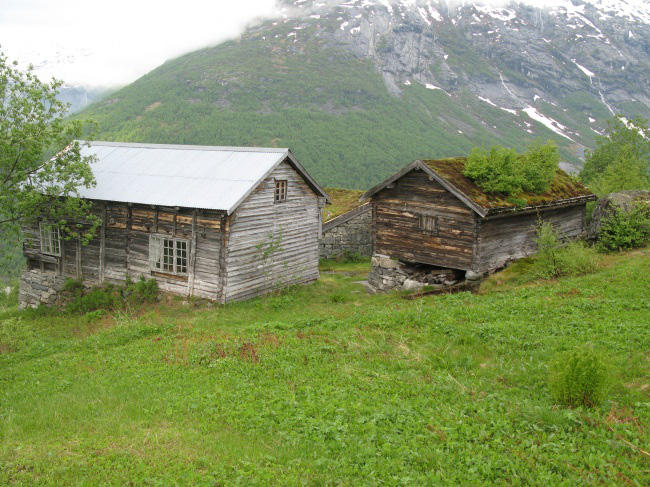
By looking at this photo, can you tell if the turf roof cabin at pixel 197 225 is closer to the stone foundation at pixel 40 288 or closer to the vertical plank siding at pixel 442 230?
the stone foundation at pixel 40 288

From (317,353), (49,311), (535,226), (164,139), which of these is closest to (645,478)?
(317,353)

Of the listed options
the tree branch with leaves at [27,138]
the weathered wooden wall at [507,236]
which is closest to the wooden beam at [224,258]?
the tree branch with leaves at [27,138]

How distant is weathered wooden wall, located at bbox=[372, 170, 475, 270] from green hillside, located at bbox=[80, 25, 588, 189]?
71.7 meters

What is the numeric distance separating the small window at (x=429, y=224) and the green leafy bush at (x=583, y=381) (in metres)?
12.3

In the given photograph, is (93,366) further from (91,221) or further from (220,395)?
(91,221)

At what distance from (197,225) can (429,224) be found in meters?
9.01

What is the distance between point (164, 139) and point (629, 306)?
97.5 m

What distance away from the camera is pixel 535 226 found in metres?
21.7

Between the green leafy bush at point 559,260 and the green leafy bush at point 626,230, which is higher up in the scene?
the green leafy bush at point 626,230

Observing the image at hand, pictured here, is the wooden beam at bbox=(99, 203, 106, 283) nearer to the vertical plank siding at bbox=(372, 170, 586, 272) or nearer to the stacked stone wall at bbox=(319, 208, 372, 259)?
the vertical plank siding at bbox=(372, 170, 586, 272)

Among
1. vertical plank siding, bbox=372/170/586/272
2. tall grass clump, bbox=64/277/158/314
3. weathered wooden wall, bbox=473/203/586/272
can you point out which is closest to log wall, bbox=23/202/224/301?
tall grass clump, bbox=64/277/158/314

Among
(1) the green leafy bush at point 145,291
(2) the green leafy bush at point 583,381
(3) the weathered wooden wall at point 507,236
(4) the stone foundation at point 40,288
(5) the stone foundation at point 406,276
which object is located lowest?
(4) the stone foundation at point 40,288

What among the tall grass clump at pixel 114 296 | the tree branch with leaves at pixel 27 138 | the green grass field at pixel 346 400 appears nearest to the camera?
the green grass field at pixel 346 400

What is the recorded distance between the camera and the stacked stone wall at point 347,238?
3288 centimetres
